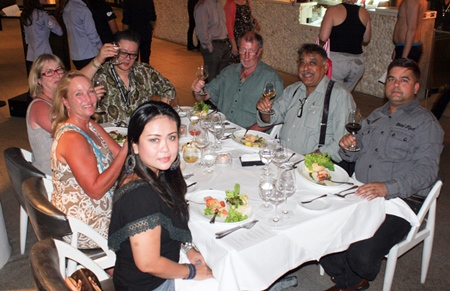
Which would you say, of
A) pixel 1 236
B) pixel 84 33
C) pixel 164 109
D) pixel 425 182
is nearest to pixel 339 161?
pixel 425 182

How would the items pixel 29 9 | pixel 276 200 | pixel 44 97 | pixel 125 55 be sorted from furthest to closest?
pixel 29 9, pixel 125 55, pixel 44 97, pixel 276 200

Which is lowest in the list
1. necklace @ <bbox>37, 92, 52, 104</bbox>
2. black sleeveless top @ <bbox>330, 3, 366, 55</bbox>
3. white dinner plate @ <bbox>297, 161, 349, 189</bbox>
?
white dinner plate @ <bbox>297, 161, 349, 189</bbox>

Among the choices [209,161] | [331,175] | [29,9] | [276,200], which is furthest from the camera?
[29,9]

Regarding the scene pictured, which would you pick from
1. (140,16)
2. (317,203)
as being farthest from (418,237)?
(140,16)

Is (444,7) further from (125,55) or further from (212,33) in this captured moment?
(125,55)

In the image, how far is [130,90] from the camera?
395 centimetres

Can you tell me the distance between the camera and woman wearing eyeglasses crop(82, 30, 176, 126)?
3805 mm

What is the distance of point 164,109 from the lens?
199 cm

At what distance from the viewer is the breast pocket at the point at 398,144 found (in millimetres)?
2840

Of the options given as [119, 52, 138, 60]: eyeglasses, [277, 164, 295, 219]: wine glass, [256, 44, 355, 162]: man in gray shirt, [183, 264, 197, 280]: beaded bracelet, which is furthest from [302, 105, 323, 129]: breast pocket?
[183, 264, 197, 280]: beaded bracelet

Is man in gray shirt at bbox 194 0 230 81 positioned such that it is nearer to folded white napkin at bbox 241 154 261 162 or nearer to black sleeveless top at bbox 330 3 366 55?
black sleeveless top at bbox 330 3 366 55

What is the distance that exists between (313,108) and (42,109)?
1944 millimetres

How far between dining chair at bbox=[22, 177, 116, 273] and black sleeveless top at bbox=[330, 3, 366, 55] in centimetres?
370

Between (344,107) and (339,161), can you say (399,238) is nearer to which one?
(339,161)
